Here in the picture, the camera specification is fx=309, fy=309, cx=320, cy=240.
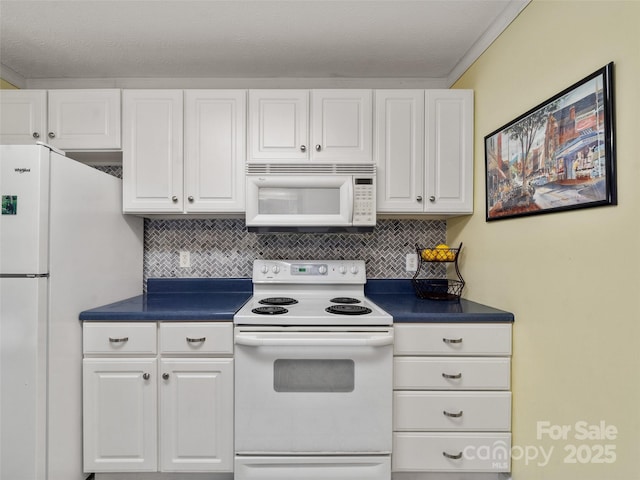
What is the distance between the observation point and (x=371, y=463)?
5.03ft

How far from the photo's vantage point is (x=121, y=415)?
1551 mm

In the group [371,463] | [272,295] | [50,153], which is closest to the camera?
[50,153]

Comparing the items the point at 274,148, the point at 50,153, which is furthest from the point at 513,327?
the point at 50,153

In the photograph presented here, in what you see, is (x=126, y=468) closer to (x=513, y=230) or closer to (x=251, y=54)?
(x=513, y=230)

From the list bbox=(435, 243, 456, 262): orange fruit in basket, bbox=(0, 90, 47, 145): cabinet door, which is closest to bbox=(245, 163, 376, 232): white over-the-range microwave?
bbox=(435, 243, 456, 262): orange fruit in basket

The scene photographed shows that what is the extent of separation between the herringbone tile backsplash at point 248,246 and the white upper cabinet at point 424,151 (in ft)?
1.19

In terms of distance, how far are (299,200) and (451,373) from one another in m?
1.24

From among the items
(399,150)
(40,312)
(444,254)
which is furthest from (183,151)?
(444,254)

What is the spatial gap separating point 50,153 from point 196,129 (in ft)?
2.44

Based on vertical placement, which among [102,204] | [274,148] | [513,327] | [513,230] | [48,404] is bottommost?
[48,404]

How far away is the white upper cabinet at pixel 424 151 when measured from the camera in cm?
190

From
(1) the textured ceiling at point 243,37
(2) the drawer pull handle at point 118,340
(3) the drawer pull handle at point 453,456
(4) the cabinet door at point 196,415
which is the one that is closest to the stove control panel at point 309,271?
(4) the cabinet door at point 196,415

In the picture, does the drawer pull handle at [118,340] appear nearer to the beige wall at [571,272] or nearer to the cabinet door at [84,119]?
the cabinet door at [84,119]

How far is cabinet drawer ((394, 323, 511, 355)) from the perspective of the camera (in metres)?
1.54
